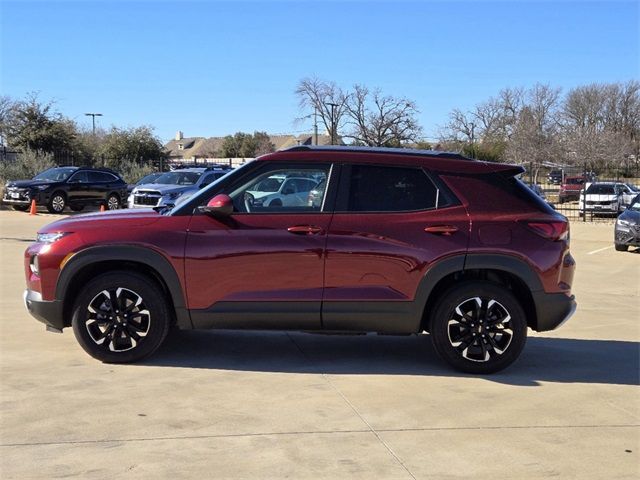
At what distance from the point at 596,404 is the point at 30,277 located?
471cm

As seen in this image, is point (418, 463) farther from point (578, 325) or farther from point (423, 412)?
point (578, 325)

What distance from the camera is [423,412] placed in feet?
16.0

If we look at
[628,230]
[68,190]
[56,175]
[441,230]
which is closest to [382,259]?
[441,230]

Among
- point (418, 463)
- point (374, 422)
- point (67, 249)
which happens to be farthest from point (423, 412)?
point (67, 249)

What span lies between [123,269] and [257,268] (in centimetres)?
116

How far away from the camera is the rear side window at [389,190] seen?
18.9 ft

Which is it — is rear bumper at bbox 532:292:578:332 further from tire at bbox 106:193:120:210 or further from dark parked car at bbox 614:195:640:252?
tire at bbox 106:193:120:210

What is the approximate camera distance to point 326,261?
18.3 ft

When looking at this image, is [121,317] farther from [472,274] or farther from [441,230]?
[472,274]

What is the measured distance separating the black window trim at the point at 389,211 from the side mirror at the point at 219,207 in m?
0.88

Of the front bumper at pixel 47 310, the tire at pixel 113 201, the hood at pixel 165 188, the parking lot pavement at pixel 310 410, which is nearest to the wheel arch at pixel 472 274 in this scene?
the parking lot pavement at pixel 310 410

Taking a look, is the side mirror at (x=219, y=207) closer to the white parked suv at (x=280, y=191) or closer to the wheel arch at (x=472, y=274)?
the white parked suv at (x=280, y=191)

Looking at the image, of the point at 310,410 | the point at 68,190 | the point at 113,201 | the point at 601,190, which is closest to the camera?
the point at 310,410

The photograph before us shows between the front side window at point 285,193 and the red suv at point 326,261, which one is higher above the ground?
the front side window at point 285,193
